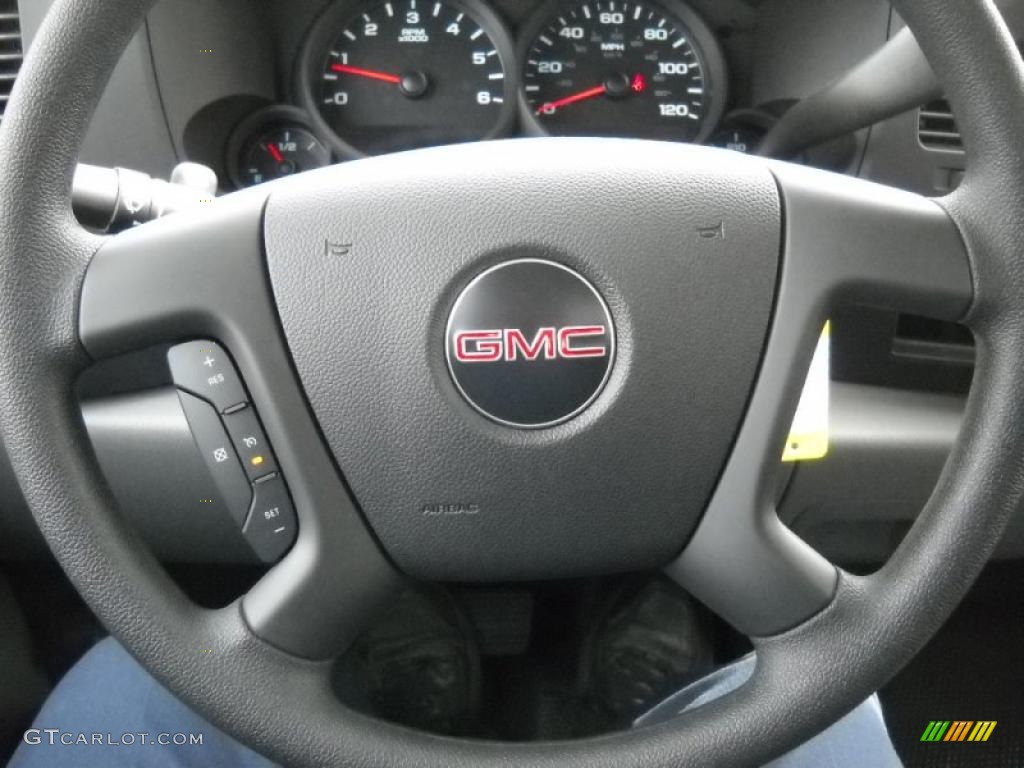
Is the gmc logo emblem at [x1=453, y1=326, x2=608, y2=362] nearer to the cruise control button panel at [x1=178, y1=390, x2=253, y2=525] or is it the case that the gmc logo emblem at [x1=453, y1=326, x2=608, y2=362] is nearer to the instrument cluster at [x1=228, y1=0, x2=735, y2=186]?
the cruise control button panel at [x1=178, y1=390, x2=253, y2=525]

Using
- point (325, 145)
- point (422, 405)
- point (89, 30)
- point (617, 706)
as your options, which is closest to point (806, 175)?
point (422, 405)

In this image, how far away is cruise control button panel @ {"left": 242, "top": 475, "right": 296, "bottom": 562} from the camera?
725 millimetres

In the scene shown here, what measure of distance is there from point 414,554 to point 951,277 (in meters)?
0.36

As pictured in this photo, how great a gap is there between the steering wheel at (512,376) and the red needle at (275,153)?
2.74 feet

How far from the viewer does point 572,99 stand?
1.57 m

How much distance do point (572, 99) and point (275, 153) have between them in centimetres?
39

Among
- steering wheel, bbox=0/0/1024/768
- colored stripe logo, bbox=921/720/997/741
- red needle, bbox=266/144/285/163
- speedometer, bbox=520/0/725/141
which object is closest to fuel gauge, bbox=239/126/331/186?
red needle, bbox=266/144/285/163

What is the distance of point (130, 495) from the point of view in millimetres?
1043

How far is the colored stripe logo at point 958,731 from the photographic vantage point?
155 centimetres

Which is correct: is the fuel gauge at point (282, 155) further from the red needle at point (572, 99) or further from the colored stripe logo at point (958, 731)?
the colored stripe logo at point (958, 731)

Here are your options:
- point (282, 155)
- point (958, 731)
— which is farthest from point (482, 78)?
point (958, 731)

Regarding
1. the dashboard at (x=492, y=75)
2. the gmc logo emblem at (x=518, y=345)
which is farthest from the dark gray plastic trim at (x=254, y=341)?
the dashboard at (x=492, y=75)

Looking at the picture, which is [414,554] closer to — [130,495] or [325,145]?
[130,495]

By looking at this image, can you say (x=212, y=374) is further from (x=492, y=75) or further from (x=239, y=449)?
(x=492, y=75)
